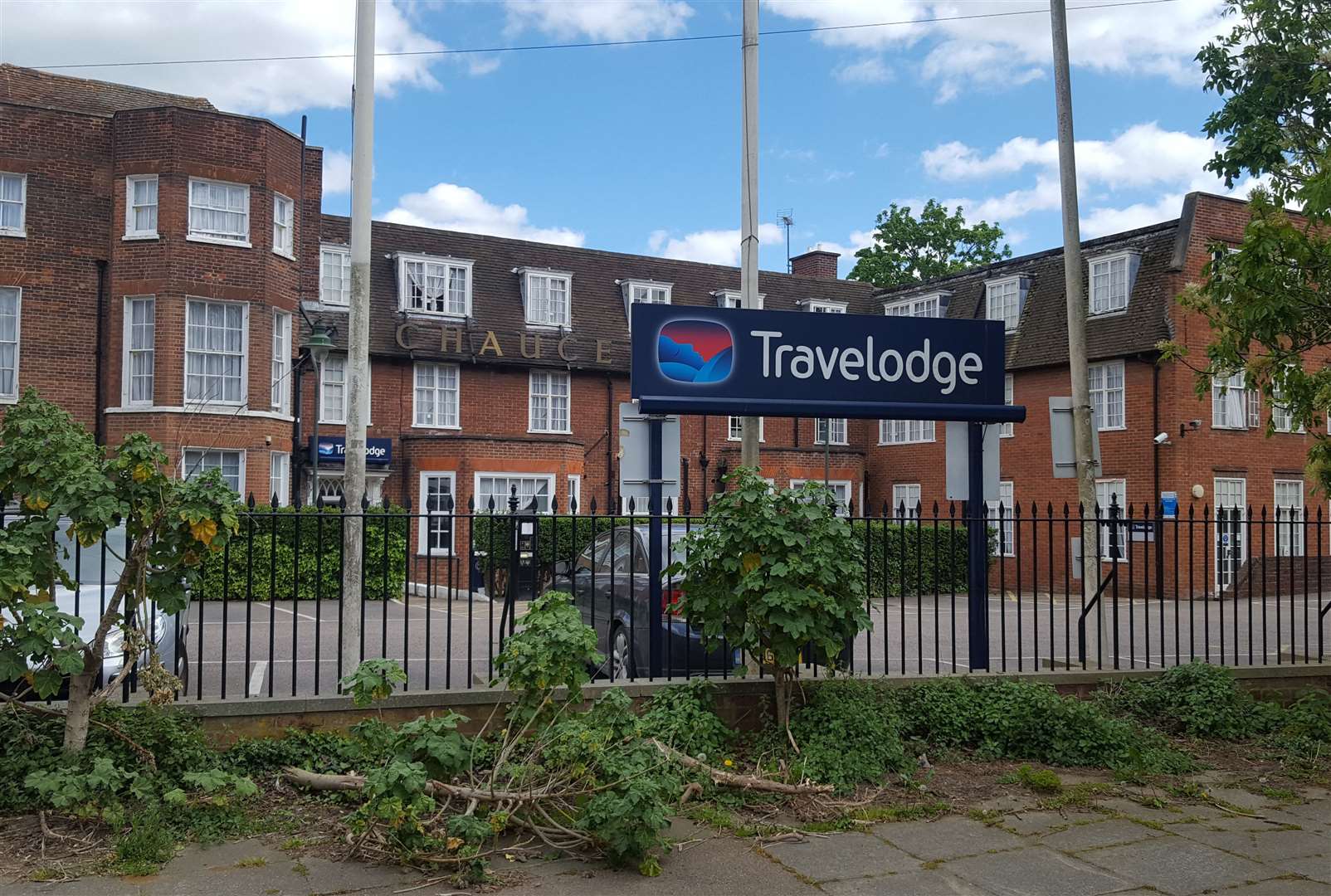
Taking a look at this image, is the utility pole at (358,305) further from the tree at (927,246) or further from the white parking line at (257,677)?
the tree at (927,246)

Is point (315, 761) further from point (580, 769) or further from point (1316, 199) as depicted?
point (1316, 199)

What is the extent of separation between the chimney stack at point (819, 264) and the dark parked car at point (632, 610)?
30.1 metres

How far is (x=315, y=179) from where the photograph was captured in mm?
27422

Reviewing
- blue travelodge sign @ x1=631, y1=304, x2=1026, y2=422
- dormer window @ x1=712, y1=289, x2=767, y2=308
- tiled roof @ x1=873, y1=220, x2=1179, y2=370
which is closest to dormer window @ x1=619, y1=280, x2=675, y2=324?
dormer window @ x1=712, y1=289, x2=767, y2=308

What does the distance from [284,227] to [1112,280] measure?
64.0ft

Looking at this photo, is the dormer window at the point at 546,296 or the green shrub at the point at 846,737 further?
the dormer window at the point at 546,296

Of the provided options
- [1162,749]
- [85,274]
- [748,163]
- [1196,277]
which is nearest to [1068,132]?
[748,163]

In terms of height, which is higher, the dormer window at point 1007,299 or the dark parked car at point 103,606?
the dormer window at point 1007,299

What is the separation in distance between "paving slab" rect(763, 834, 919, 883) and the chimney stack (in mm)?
34870

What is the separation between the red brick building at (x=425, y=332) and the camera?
22.6 metres

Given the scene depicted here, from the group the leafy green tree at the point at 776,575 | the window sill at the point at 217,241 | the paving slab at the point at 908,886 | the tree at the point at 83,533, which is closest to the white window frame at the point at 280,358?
the window sill at the point at 217,241

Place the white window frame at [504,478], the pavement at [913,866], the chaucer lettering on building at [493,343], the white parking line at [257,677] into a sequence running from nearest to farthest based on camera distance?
the pavement at [913,866], the white parking line at [257,677], the white window frame at [504,478], the chaucer lettering on building at [493,343]

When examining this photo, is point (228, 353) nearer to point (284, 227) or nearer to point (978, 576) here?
point (284, 227)

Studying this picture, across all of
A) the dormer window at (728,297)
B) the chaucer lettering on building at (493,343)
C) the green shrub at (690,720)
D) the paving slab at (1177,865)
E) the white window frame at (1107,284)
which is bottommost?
the paving slab at (1177,865)
